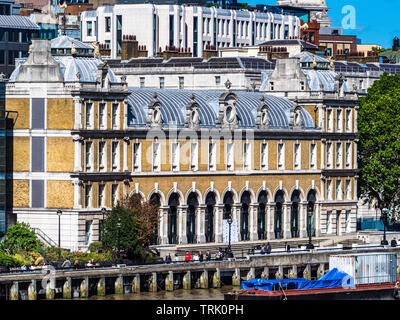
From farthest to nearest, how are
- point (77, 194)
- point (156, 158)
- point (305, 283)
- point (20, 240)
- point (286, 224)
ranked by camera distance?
1. point (286, 224)
2. point (156, 158)
3. point (77, 194)
4. point (20, 240)
5. point (305, 283)

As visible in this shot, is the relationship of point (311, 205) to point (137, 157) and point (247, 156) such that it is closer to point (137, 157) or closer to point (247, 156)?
point (247, 156)

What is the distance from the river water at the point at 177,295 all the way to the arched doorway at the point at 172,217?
53.5 feet

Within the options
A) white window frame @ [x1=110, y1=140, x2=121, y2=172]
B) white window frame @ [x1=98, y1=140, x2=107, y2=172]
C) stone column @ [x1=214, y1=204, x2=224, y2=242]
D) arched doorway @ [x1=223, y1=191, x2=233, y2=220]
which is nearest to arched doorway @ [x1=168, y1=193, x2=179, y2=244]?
stone column @ [x1=214, y1=204, x2=224, y2=242]

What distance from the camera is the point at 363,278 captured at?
472ft

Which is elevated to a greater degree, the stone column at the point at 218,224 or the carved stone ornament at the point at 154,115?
the carved stone ornament at the point at 154,115

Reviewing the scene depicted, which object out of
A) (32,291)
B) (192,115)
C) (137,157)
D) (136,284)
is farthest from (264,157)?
(32,291)

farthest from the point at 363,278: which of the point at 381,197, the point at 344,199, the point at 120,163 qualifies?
the point at 381,197

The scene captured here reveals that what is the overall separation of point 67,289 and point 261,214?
3730 centimetres

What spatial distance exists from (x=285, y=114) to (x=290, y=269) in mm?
24335

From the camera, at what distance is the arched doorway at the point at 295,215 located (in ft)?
570

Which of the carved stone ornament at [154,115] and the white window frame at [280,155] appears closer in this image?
the carved stone ornament at [154,115]

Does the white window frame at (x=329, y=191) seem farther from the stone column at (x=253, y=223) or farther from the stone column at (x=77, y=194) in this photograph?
the stone column at (x=77, y=194)

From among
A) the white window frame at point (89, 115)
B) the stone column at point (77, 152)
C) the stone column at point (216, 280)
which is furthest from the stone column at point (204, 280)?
the white window frame at point (89, 115)

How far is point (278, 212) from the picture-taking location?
173m
